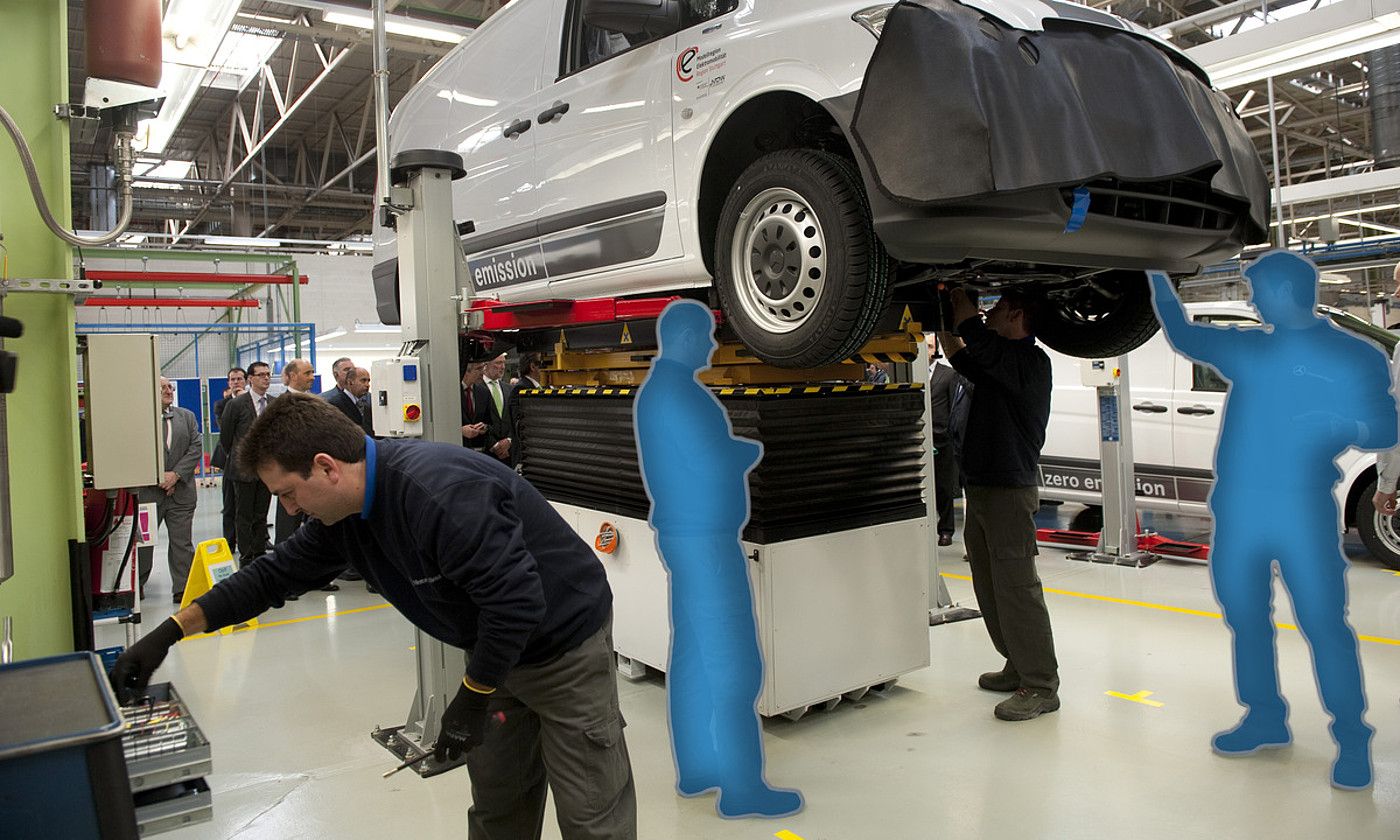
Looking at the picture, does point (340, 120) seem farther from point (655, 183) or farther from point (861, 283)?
point (861, 283)

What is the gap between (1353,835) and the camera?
2787 mm

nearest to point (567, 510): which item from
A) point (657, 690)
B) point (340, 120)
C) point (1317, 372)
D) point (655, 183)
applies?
point (657, 690)

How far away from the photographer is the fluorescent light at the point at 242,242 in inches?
467

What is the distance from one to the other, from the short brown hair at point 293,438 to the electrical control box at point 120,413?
1.39 m

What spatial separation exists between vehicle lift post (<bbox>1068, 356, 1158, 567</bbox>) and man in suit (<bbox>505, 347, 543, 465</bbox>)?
3718 mm

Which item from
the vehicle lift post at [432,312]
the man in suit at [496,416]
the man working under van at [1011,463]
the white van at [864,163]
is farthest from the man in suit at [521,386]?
the man working under van at [1011,463]

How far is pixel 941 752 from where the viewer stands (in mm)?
3498

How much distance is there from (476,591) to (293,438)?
0.45 metres

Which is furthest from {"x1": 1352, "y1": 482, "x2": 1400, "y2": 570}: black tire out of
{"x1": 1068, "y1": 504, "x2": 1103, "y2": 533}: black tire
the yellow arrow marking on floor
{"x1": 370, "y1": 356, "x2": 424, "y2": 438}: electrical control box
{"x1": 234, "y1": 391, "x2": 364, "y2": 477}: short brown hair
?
{"x1": 234, "y1": 391, "x2": 364, "y2": 477}: short brown hair

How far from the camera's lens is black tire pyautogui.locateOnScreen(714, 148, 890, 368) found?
261 cm

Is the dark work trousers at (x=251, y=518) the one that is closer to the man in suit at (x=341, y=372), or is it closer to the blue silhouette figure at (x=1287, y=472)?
the man in suit at (x=341, y=372)

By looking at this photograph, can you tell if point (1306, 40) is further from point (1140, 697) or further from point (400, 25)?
point (400, 25)

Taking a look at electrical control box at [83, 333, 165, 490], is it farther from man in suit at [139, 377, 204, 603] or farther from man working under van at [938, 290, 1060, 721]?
man in suit at [139, 377, 204, 603]

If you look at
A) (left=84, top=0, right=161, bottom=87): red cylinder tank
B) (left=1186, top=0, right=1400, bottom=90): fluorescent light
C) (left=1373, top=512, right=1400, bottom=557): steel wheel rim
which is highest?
(left=1186, top=0, right=1400, bottom=90): fluorescent light
